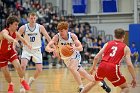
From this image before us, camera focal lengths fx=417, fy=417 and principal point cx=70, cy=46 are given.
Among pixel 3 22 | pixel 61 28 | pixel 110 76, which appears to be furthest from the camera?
pixel 3 22

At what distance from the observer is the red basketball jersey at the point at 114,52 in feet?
23.7

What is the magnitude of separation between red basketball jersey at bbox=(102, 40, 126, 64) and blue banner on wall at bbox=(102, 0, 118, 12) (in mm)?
25728

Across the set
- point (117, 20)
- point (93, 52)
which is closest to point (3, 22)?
point (93, 52)

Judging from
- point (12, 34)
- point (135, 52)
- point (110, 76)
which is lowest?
point (135, 52)

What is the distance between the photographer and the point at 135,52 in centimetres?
2805

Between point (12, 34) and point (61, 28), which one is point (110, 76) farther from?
point (12, 34)

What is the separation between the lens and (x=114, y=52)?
23.8 ft

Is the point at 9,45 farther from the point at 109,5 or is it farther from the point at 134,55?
the point at 109,5

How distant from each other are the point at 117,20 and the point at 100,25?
1.40 metres

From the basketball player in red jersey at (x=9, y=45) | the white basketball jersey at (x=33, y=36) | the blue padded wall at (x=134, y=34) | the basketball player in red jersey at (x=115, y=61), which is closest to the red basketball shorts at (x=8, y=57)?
the basketball player in red jersey at (x=9, y=45)

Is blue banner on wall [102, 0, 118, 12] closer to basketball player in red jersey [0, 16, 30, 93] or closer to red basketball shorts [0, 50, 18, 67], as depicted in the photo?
basketball player in red jersey [0, 16, 30, 93]

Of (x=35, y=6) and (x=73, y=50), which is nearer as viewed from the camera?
(x=73, y=50)

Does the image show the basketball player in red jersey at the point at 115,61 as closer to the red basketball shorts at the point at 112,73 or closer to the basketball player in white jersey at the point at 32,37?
the red basketball shorts at the point at 112,73

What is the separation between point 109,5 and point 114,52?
26.0 m
